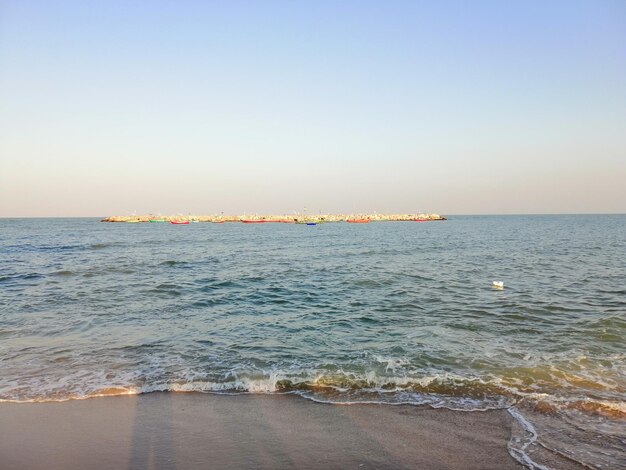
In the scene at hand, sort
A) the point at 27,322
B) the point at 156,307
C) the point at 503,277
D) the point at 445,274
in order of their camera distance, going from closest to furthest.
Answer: the point at 27,322 < the point at 156,307 < the point at 503,277 < the point at 445,274

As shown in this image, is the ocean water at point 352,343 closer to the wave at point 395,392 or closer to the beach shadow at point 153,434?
the wave at point 395,392

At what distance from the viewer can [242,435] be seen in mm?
5859

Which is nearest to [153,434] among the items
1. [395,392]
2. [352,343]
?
[395,392]

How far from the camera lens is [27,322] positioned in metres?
13.2

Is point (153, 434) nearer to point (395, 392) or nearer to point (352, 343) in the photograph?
point (395, 392)

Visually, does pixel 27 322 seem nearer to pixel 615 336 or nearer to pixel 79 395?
pixel 79 395

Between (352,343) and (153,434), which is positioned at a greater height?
(153,434)

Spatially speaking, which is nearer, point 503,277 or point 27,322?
point 27,322

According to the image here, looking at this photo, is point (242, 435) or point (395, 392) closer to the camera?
point (242, 435)

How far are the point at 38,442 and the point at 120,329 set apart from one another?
7.01m

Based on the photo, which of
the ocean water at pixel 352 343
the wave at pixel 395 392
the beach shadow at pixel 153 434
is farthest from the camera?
the ocean water at pixel 352 343

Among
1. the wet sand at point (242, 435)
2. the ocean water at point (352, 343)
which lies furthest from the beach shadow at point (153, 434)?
the ocean water at point (352, 343)

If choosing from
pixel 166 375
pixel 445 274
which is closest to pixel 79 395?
pixel 166 375

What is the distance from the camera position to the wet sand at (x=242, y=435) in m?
5.17
